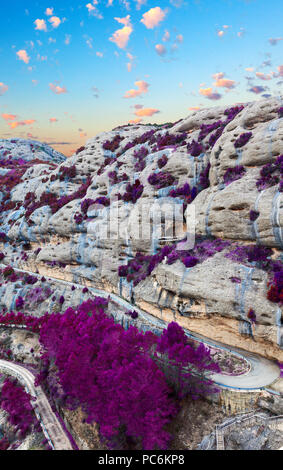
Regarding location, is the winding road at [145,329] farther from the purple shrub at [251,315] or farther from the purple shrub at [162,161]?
the purple shrub at [162,161]

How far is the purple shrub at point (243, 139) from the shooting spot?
31788 mm

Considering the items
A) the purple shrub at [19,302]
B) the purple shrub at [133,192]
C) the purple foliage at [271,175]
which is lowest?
the purple shrub at [19,302]

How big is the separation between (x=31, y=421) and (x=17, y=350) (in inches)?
543

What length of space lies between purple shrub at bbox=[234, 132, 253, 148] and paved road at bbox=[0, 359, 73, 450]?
35.9 meters

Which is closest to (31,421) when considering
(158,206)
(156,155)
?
(158,206)

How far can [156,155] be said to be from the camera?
4516cm

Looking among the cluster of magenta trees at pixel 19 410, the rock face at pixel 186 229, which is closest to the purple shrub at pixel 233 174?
the rock face at pixel 186 229

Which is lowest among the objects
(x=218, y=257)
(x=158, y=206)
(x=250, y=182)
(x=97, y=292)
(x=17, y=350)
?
(x=17, y=350)

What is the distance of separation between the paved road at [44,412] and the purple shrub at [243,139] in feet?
118

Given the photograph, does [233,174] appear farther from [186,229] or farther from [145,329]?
[145,329]

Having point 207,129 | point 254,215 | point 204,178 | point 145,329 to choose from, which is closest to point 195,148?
point 204,178

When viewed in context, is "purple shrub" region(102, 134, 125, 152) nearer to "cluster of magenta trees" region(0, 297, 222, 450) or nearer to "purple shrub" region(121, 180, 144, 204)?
"purple shrub" region(121, 180, 144, 204)

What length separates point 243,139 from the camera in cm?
3195
